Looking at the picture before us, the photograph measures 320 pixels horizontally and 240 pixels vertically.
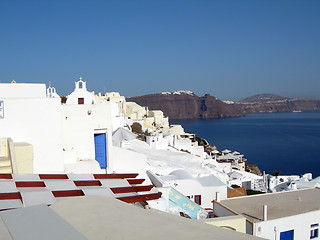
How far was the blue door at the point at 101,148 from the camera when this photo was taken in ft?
33.3

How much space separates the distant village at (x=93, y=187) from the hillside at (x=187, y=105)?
152 metres

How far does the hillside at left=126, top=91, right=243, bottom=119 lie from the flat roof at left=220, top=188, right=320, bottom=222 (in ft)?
496

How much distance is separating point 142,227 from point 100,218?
470 millimetres

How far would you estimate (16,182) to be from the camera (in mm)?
4355

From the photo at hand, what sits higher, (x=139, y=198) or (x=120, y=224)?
(x=120, y=224)

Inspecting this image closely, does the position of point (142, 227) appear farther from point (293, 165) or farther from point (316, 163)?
point (316, 163)

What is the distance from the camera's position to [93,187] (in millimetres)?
4496

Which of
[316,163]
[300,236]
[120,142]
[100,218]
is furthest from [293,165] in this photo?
[100,218]

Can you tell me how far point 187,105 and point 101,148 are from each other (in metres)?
170

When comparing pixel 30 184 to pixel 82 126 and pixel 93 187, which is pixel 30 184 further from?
pixel 82 126

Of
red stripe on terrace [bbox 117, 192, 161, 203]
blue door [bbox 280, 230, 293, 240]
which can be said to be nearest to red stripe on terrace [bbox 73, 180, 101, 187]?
red stripe on terrace [bbox 117, 192, 161, 203]

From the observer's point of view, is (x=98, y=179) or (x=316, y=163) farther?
(x=316, y=163)

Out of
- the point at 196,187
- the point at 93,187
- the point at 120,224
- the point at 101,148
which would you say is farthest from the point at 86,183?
the point at 196,187

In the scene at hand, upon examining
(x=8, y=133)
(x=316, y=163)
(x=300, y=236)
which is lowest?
(x=316, y=163)
